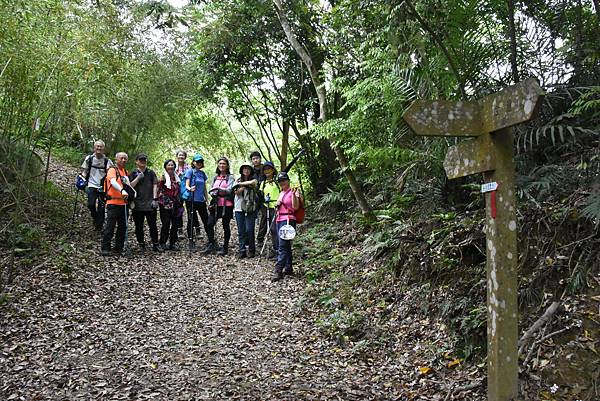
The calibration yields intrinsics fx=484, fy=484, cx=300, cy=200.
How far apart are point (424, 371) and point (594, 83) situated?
341 cm

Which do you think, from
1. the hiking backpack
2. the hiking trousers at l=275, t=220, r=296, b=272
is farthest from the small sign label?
the hiking backpack

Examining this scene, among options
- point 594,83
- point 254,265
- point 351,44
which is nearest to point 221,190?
point 254,265

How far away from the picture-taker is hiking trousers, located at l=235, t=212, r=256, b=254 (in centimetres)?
902

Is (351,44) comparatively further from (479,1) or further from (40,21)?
(40,21)

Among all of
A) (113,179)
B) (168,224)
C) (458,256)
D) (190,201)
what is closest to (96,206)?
(113,179)

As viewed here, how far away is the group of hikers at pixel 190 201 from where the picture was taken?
26.1 feet

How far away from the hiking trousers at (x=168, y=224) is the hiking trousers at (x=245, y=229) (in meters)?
1.42

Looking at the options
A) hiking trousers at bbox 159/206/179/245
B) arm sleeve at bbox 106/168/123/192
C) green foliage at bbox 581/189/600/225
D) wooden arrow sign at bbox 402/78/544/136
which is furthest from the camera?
hiking trousers at bbox 159/206/179/245

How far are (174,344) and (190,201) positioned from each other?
4.90 m

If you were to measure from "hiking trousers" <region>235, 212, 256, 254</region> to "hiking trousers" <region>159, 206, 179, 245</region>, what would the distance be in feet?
4.67

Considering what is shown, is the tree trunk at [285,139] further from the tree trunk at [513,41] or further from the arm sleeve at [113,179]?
the tree trunk at [513,41]

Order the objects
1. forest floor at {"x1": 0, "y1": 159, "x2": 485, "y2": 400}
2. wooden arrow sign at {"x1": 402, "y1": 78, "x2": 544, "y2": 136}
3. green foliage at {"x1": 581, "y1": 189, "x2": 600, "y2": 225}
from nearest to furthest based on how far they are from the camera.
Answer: wooden arrow sign at {"x1": 402, "y1": 78, "x2": 544, "y2": 136}, green foliage at {"x1": 581, "y1": 189, "x2": 600, "y2": 225}, forest floor at {"x1": 0, "y1": 159, "x2": 485, "y2": 400}

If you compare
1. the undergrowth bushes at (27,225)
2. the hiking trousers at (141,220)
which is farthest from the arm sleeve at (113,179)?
the undergrowth bushes at (27,225)

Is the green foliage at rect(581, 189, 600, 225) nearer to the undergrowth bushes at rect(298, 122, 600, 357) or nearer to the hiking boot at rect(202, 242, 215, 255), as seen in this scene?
the undergrowth bushes at rect(298, 122, 600, 357)
